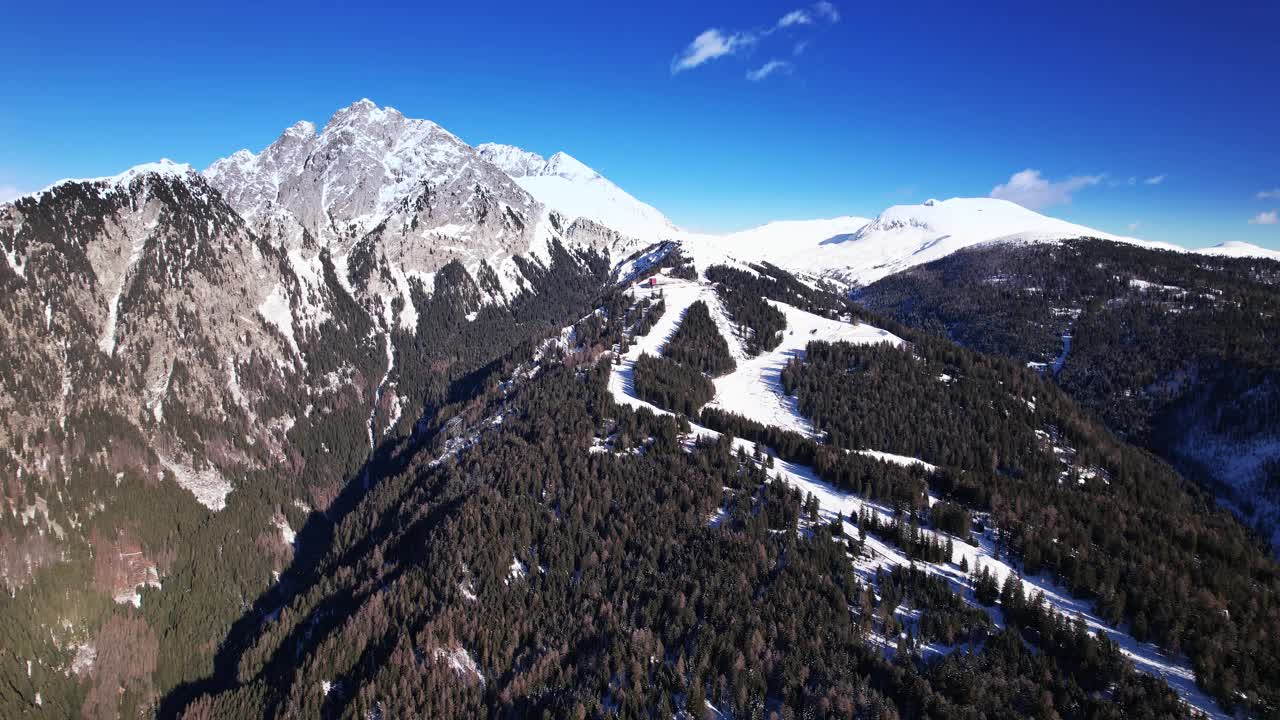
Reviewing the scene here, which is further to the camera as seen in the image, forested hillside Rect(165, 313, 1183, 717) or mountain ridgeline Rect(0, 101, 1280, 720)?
mountain ridgeline Rect(0, 101, 1280, 720)

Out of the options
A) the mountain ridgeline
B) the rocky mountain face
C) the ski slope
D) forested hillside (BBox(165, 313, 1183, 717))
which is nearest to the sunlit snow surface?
the ski slope

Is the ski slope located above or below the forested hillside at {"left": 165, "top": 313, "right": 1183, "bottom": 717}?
above

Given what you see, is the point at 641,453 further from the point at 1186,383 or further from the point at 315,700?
the point at 1186,383

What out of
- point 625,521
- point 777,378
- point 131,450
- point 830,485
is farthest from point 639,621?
point 131,450

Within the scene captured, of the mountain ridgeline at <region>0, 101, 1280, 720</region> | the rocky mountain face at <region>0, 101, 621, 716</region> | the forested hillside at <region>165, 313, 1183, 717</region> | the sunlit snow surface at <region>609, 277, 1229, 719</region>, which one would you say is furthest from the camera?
the rocky mountain face at <region>0, 101, 621, 716</region>

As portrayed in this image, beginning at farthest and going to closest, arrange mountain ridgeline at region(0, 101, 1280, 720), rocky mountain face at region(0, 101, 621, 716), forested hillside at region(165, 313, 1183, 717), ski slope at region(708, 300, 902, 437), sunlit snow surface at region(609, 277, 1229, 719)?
ski slope at region(708, 300, 902, 437), rocky mountain face at region(0, 101, 621, 716), mountain ridgeline at region(0, 101, 1280, 720), sunlit snow surface at region(609, 277, 1229, 719), forested hillside at region(165, 313, 1183, 717)

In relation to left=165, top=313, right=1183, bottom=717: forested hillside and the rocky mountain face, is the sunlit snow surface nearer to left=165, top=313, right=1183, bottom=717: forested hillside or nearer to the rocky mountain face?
left=165, top=313, right=1183, bottom=717: forested hillside

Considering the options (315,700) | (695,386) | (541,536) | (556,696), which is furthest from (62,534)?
(695,386)

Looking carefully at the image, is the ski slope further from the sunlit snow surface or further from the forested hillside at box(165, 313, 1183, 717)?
the forested hillside at box(165, 313, 1183, 717)
